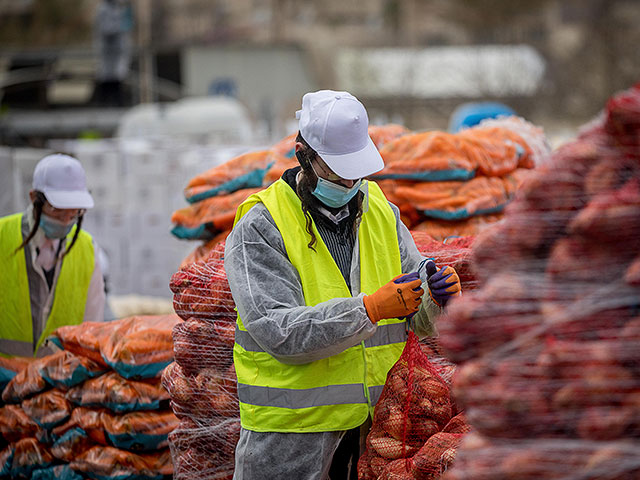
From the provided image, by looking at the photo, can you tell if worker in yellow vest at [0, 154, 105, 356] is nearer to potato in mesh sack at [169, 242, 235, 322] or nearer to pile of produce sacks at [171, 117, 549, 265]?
pile of produce sacks at [171, 117, 549, 265]

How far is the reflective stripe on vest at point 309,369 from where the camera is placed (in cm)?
303

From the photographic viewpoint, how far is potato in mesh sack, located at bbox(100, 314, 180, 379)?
4.45m

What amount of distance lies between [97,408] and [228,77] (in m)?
26.3

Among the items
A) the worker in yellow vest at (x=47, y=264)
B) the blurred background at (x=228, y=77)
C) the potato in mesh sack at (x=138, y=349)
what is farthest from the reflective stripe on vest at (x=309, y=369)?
the blurred background at (x=228, y=77)

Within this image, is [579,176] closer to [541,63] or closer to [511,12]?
[541,63]

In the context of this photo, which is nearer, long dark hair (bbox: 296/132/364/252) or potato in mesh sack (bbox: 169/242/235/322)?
long dark hair (bbox: 296/132/364/252)

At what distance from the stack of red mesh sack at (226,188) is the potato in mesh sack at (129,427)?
794mm

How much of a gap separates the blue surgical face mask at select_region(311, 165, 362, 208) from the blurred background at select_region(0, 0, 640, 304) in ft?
18.5

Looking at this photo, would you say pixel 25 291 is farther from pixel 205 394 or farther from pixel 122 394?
pixel 205 394

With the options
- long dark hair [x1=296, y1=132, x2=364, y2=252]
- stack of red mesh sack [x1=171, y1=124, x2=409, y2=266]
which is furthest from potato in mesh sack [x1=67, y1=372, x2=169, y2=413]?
long dark hair [x1=296, y1=132, x2=364, y2=252]

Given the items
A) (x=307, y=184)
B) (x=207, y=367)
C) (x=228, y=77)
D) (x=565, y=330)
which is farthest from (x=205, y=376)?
(x=228, y=77)

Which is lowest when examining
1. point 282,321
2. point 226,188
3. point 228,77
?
point 282,321

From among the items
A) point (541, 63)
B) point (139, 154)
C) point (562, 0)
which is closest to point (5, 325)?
point (139, 154)

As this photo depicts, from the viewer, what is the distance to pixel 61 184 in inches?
189
